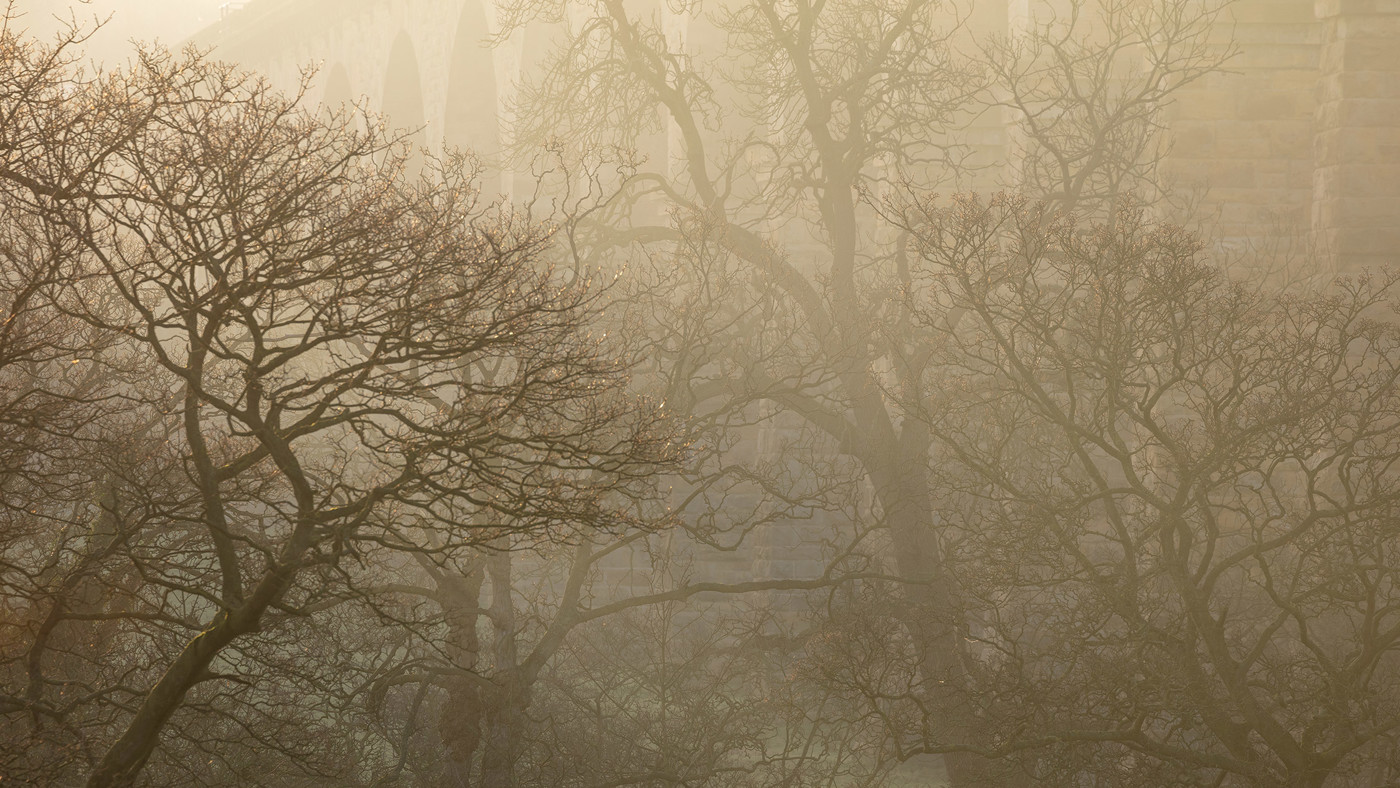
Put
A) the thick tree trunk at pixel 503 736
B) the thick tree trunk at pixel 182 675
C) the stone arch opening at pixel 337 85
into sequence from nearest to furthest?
the thick tree trunk at pixel 182 675
the thick tree trunk at pixel 503 736
the stone arch opening at pixel 337 85

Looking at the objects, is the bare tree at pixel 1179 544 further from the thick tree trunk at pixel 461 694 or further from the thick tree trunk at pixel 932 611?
the thick tree trunk at pixel 461 694

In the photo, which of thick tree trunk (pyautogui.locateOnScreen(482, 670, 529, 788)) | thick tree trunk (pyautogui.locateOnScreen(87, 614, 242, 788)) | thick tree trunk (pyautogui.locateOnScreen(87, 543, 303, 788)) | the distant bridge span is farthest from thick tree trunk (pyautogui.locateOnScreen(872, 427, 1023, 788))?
the distant bridge span

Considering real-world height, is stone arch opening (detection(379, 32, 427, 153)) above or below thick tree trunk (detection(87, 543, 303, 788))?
above

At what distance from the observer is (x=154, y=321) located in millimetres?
6535

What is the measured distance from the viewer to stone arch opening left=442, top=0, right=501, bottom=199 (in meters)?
26.9

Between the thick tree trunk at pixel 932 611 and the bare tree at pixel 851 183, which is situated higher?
the bare tree at pixel 851 183

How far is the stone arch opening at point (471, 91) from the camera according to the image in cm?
2689

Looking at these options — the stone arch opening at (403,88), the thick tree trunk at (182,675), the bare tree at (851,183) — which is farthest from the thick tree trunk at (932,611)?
the stone arch opening at (403,88)

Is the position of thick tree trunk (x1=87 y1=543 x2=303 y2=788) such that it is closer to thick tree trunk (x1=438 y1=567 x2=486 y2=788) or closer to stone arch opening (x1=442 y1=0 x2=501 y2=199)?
thick tree trunk (x1=438 y1=567 x2=486 y2=788)

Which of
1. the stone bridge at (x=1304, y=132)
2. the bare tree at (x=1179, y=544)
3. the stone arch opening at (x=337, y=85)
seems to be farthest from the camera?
the stone arch opening at (x=337, y=85)

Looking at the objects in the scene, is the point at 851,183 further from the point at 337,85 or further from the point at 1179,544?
the point at 337,85

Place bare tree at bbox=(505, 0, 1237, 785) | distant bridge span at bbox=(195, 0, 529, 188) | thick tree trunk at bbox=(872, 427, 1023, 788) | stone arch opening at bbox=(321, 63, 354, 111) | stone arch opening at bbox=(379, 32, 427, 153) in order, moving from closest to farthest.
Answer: thick tree trunk at bbox=(872, 427, 1023, 788) → bare tree at bbox=(505, 0, 1237, 785) → distant bridge span at bbox=(195, 0, 529, 188) → stone arch opening at bbox=(379, 32, 427, 153) → stone arch opening at bbox=(321, 63, 354, 111)

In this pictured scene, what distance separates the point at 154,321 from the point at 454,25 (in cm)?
2166

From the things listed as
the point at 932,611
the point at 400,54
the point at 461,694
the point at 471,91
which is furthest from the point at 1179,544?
the point at 400,54
